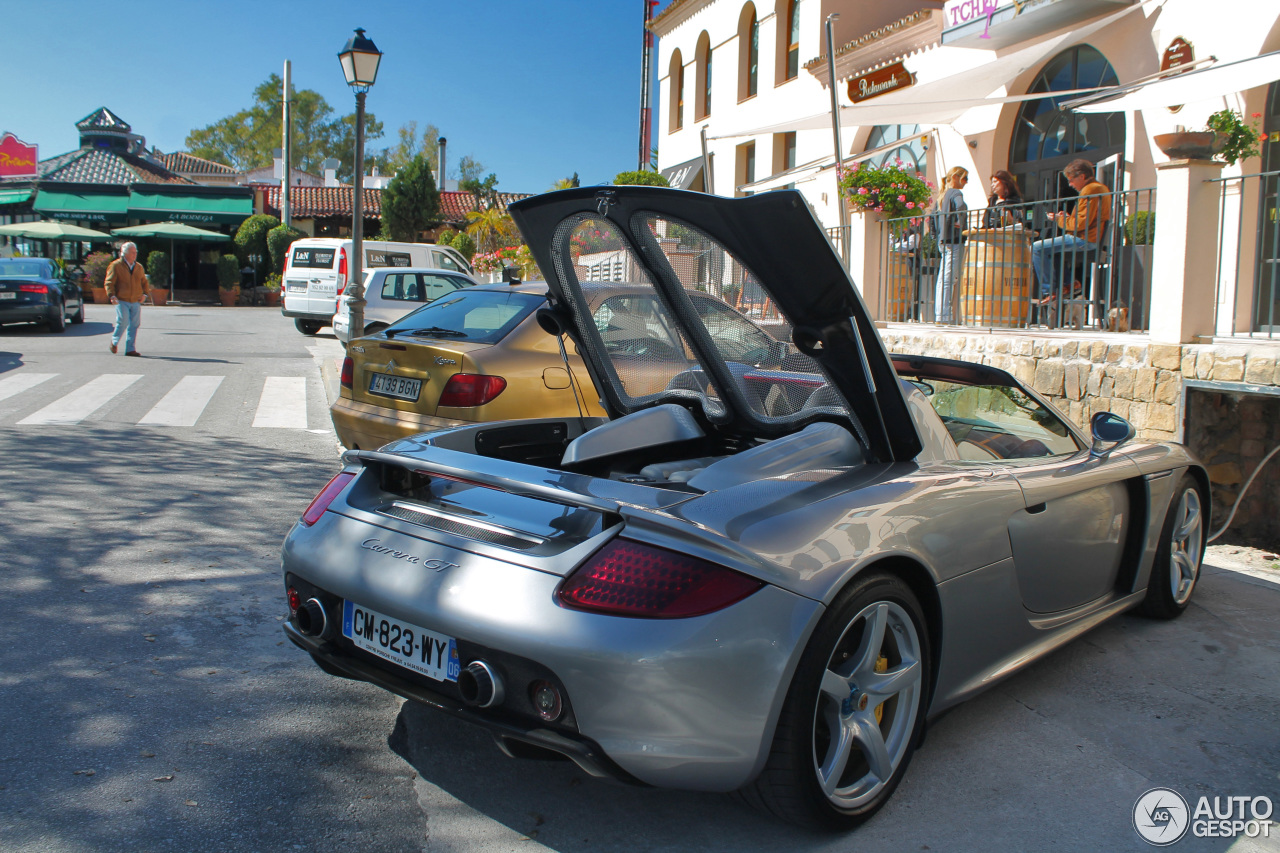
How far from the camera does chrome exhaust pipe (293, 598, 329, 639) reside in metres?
2.70

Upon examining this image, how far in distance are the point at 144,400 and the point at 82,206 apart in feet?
116

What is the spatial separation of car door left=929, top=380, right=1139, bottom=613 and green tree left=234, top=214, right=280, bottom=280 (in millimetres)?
37627

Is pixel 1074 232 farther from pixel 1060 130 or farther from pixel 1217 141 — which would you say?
pixel 1060 130

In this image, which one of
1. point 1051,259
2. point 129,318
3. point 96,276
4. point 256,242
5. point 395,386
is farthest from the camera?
point 256,242

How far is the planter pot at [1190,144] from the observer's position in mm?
6319

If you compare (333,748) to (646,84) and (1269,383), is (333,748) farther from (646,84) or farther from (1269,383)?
(646,84)

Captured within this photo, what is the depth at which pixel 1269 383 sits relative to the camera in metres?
5.80

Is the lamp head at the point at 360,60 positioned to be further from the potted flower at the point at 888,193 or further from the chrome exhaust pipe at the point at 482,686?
the chrome exhaust pipe at the point at 482,686

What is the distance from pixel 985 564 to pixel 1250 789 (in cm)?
100

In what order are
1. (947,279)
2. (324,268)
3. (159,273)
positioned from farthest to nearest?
1. (159,273)
2. (324,268)
3. (947,279)

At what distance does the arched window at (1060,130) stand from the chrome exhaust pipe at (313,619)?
35.3 feet

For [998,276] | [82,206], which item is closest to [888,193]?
[998,276]

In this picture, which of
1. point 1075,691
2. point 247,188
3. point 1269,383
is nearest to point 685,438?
point 1075,691

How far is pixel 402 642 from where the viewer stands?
251 centimetres
